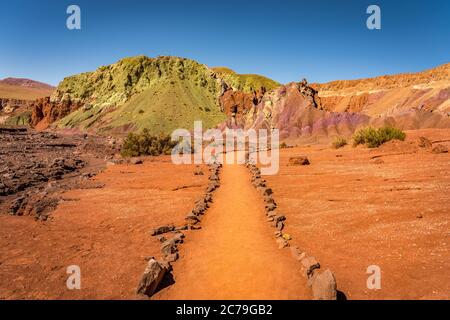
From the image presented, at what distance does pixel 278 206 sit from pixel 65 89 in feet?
285

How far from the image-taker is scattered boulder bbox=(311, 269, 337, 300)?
21.8 ft

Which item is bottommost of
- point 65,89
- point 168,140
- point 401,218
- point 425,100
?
point 401,218

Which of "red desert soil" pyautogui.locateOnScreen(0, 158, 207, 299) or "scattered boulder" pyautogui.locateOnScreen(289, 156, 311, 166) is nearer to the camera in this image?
"red desert soil" pyautogui.locateOnScreen(0, 158, 207, 299)

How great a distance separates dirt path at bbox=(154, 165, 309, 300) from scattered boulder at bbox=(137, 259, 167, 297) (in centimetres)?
20

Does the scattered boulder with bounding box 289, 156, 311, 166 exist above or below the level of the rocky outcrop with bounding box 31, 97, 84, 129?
below

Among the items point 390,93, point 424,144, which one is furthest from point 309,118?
point 390,93

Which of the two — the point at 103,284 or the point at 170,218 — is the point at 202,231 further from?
the point at 103,284

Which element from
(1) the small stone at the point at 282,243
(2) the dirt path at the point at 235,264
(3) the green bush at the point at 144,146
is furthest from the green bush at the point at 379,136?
(1) the small stone at the point at 282,243

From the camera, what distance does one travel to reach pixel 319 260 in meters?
8.65

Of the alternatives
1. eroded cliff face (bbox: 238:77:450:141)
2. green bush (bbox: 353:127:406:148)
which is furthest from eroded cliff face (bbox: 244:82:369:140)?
green bush (bbox: 353:127:406:148)

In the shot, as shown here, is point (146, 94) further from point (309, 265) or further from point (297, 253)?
point (309, 265)

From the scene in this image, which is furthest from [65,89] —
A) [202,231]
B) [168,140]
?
[202,231]

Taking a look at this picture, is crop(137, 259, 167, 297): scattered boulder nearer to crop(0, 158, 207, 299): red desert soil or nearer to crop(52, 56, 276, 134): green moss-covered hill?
crop(0, 158, 207, 299): red desert soil

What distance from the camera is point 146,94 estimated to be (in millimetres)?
75875
